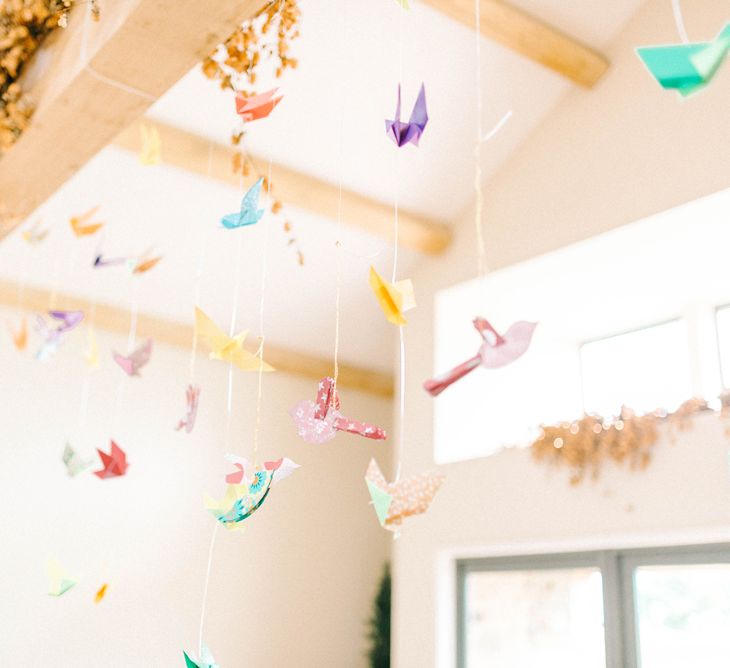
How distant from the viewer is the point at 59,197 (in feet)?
18.3

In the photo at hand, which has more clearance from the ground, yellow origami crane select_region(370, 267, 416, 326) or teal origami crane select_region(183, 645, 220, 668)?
yellow origami crane select_region(370, 267, 416, 326)

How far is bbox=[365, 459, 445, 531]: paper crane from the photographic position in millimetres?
2004

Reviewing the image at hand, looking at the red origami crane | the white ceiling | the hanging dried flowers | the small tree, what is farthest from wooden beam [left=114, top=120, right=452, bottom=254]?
the small tree

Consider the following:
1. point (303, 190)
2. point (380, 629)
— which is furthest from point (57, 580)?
point (380, 629)

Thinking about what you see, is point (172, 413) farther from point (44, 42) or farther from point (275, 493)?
point (44, 42)

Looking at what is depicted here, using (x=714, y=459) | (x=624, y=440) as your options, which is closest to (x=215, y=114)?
(x=624, y=440)

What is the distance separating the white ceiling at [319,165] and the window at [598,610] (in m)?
2.27

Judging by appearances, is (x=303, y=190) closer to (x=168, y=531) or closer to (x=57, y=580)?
(x=168, y=531)

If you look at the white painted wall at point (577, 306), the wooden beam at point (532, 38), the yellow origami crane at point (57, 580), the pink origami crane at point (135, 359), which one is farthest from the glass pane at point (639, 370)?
the yellow origami crane at point (57, 580)

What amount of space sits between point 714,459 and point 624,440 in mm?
495

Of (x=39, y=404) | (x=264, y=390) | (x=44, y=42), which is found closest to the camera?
(x=44, y=42)

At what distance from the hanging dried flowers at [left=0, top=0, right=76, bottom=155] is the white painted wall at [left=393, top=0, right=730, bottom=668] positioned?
122 inches

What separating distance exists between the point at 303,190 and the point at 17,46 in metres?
2.22

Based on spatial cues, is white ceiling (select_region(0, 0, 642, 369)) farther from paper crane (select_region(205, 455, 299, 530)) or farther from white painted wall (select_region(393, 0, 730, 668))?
paper crane (select_region(205, 455, 299, 530))
